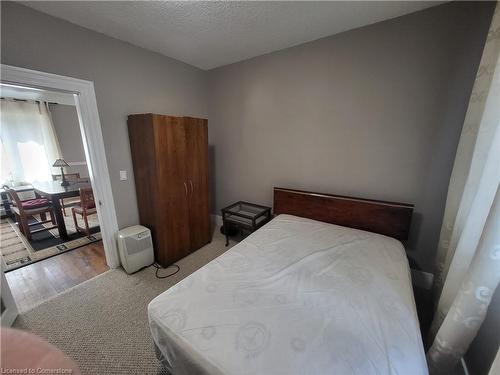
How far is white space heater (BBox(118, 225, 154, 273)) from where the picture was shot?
224cm

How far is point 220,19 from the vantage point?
1830 millimetres

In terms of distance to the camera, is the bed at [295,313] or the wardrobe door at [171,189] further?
the wardrobe door at [171,189]

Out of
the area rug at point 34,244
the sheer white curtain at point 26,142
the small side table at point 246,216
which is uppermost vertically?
the sheer white curtain at point 26,142

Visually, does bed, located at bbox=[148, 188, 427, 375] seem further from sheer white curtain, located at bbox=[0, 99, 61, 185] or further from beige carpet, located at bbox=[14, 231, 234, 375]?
sheer white curtain, located at bbox=[0, 99, 61, 185]

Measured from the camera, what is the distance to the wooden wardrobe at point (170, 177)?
7.16 feet

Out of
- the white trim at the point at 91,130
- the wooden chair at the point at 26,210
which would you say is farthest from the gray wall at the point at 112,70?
the wooden chair at the point at 26,210

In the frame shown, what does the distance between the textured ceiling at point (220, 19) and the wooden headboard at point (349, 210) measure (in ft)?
5.62

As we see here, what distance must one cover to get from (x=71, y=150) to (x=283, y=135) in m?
5.40

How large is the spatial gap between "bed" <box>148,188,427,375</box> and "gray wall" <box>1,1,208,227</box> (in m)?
1.75

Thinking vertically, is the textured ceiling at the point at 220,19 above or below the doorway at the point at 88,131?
above

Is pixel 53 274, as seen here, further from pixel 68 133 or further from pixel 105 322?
pixel 68 133

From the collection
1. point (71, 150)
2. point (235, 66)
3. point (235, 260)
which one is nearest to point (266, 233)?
point (235, 260)

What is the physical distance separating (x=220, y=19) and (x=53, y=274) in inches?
130

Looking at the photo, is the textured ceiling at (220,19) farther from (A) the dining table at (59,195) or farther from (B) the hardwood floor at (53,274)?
(B) the hardwood floor at (53,274)
